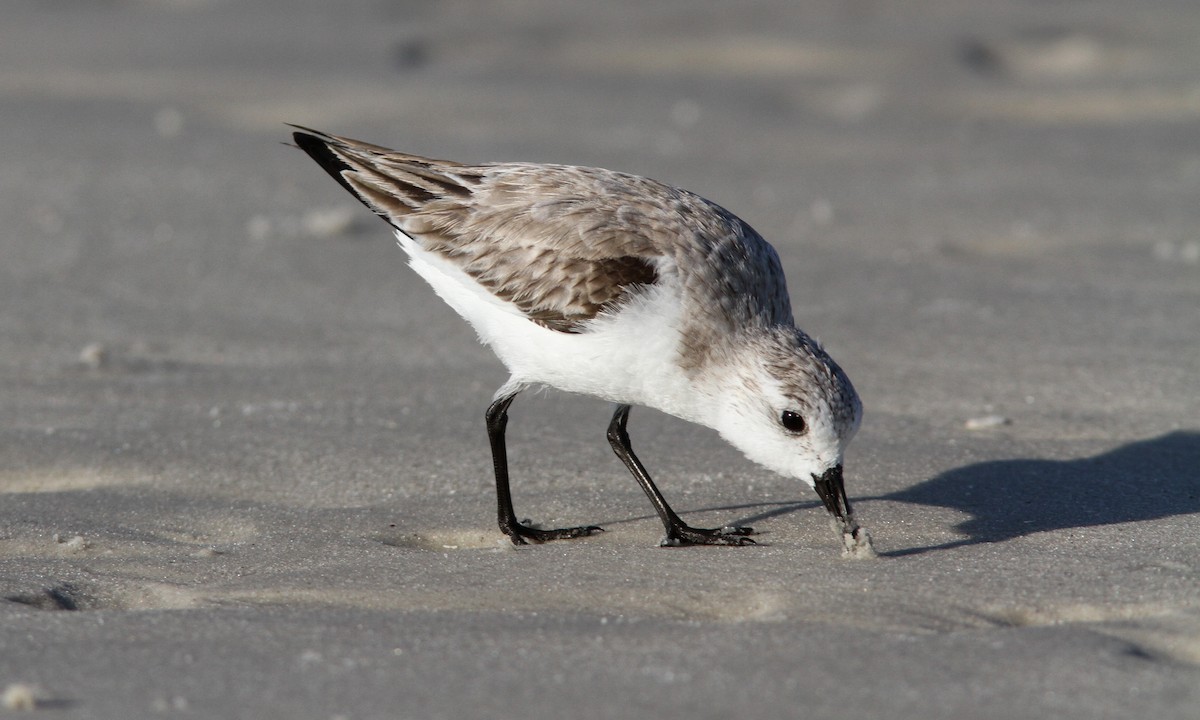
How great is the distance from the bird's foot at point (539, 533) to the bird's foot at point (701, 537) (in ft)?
0.98

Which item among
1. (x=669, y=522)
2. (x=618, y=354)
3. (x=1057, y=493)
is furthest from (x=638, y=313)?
(x=1057, y=493)

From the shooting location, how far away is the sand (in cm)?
345

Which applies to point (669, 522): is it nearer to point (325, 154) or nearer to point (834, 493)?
point (834, 493)

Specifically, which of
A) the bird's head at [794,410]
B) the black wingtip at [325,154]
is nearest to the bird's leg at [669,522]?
the bird's head at [794,410]

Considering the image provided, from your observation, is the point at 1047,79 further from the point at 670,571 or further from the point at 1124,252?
the point at 670,571

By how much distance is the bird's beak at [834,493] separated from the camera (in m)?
4.48

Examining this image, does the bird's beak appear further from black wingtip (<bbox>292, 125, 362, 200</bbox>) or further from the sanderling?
black wingtip (<bbox>292, 125, 362, 200</bbox>)

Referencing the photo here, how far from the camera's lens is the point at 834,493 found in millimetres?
4480

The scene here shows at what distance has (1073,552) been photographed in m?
4.37

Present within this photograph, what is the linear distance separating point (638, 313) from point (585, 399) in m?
1.88

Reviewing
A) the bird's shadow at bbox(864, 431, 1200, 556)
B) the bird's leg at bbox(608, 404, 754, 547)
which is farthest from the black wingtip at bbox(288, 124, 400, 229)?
the bird's shadow at bbox(864, 431, 1200, 556)

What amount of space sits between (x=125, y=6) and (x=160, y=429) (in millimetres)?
9574

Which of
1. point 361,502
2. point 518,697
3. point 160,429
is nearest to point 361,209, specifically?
point 160,429

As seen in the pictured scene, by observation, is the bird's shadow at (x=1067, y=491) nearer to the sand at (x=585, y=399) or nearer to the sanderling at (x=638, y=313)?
the sand at (x=585, y=399)
